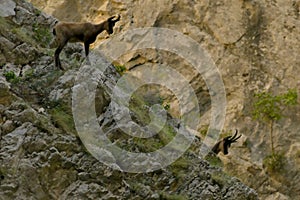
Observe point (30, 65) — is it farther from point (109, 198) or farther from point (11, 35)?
point (109, 198)

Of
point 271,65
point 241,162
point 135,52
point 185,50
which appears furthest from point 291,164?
point 135,52

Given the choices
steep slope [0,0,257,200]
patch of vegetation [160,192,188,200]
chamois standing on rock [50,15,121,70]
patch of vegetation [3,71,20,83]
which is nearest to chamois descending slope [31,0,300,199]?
chamois standing on rock [50,15,121,70]

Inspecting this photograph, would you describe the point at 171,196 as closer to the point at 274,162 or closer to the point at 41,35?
the point at 41,35

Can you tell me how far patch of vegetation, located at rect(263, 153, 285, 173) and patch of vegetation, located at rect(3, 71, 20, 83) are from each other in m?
20.5

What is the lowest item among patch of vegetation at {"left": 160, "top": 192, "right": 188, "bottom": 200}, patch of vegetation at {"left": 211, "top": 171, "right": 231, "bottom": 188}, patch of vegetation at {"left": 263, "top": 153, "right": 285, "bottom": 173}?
patch of vegetation at {"left": 263, "top": 153, "right": 285, "bottom": 173}

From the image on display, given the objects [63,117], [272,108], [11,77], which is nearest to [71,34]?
[11,77]

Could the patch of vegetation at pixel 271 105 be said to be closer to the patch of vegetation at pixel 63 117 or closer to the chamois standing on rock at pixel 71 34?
the chamois standing on rock at pixel 71 34

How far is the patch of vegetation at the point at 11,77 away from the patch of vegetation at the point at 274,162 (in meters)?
20.5

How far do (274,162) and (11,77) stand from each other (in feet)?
68.1

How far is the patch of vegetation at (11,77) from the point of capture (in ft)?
37.6

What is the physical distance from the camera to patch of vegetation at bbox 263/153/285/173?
29.4 m

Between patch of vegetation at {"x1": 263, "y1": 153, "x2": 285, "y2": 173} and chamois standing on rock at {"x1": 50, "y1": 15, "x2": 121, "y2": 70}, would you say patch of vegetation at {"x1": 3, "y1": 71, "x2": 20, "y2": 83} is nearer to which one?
chamois standing on rock at {"x1": 50, "y1": 15, "x2": 121, "y2": 70}

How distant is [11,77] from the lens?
453 inches

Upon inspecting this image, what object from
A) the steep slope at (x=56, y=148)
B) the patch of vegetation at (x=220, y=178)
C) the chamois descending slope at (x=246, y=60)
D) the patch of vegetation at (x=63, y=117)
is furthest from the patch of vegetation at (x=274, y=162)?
the patch of vegetation at (x=63, y=117)
